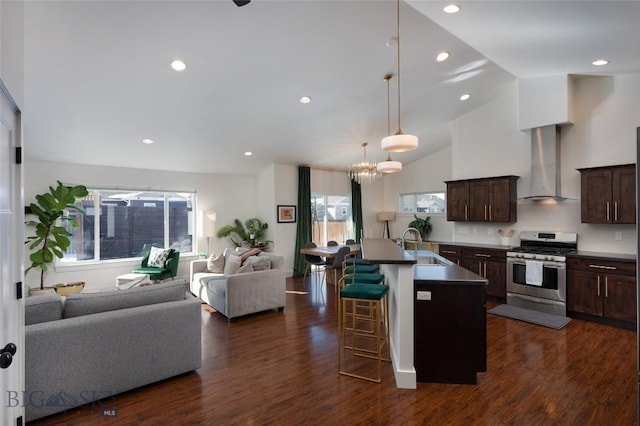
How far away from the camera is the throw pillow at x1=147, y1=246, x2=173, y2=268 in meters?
6.09

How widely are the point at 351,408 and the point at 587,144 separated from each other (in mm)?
5184

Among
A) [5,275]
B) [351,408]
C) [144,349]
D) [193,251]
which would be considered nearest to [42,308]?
[144,349]

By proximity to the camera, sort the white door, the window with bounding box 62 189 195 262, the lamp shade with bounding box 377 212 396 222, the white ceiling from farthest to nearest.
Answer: the lamp shade with bounding box 377 212 396 222
the window with bounding box 62 189 195 262
the white ceiling
the white door

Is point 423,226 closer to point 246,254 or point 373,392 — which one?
point 246,254

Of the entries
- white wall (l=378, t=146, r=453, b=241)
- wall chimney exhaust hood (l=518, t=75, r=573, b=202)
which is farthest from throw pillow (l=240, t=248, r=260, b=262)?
white wall (l=378, t=146, r=453, b=241)

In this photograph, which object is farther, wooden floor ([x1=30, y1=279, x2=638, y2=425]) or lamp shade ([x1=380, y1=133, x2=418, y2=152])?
lamp shade ([x1=380, y1=133, x2=418, y2=152])

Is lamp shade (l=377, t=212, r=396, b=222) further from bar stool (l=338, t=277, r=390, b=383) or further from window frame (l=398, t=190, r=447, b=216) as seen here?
bar stool (l=338, t=277, r=390, b=383)

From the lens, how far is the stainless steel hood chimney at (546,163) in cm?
493

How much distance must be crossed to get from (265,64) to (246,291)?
119 inches

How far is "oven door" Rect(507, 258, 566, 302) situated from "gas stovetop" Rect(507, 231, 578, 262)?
0.30 ft

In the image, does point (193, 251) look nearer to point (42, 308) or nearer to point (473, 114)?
point (42, 308)

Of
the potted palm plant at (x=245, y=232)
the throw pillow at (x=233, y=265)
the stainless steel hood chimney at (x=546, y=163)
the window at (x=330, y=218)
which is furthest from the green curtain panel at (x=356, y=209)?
the throw pillow at (x=233, y=265)

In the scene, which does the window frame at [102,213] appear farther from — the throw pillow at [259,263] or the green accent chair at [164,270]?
the throw pillow at [259,263]

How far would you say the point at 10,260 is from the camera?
4.94 ft
